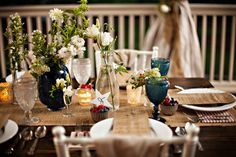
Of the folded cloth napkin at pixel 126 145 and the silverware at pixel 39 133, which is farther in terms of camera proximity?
the silverware at pixel 39 133

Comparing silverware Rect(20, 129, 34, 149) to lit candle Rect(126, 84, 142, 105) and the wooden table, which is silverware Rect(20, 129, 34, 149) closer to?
the wooden table

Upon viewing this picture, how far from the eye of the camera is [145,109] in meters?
1.87

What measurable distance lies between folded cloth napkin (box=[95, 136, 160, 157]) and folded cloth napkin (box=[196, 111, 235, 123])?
71 centimetres

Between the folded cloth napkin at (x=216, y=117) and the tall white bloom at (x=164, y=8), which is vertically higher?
the tall white bloom at (x=164, y=8)

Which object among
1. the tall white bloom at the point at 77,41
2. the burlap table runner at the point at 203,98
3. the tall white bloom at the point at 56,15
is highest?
the tall white bloom at the point at 56,15

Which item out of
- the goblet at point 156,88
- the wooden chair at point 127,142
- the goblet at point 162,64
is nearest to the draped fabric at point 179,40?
the goblet at point 162,64

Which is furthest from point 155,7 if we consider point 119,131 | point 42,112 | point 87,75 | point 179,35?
point 119,131

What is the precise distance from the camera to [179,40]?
145 inches

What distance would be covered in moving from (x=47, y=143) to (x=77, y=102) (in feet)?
1.70

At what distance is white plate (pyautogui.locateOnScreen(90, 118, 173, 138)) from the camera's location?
1.49 m

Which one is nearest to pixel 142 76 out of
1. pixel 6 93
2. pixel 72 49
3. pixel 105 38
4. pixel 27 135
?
pixel 105 38

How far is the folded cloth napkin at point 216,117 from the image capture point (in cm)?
173

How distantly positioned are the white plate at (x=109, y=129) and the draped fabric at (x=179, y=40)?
2150 millimetres

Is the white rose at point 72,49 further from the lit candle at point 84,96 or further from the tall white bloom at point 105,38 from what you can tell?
the lit candle at point 84,96
